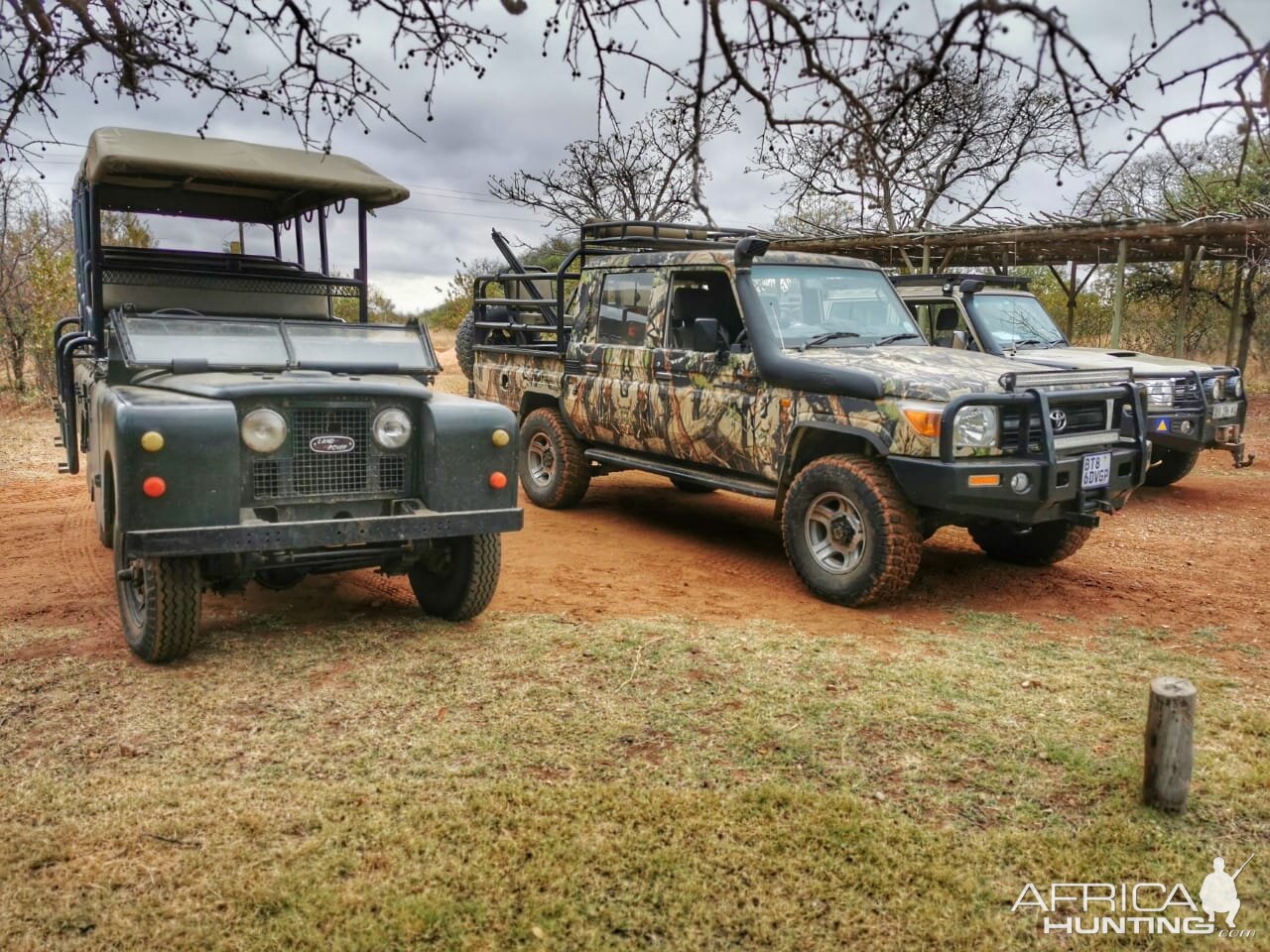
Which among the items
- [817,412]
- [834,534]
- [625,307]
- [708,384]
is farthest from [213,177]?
[834,534]

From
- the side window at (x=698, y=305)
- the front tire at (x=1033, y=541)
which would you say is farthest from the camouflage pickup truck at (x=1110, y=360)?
the side window at (x=698, y=305)

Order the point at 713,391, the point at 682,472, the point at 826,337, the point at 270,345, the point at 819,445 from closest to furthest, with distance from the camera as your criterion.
A: the point at 270,345 → the point at 819,445 → the point at 826,337 → the point at 713,391 → the point at 682,472

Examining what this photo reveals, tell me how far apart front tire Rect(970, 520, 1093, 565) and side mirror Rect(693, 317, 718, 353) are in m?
2.14

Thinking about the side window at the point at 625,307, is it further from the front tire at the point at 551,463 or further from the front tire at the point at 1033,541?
the front tire at the point at 1033,541

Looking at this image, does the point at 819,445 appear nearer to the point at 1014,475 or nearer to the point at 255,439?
the point at 1014,475

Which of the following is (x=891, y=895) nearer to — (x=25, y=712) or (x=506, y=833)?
(x=506, y=833)

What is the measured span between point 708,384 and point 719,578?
4.42 ft

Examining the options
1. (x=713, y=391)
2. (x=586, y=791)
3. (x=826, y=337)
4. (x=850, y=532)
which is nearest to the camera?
(x=586, y=791)

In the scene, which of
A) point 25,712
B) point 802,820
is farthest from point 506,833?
point 25,712

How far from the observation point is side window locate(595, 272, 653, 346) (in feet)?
25.5

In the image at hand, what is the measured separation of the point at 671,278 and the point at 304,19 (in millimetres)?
4624

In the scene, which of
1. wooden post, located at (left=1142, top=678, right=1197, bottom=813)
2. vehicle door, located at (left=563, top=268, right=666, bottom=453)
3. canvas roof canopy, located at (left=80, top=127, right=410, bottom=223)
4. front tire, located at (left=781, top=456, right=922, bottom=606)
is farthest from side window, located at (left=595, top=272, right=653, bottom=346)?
wooden post, located at (left=1142, top=678, right=1197, bottom=813)

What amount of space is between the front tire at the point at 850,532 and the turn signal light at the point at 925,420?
1.28 feet

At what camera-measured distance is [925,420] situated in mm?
5625
